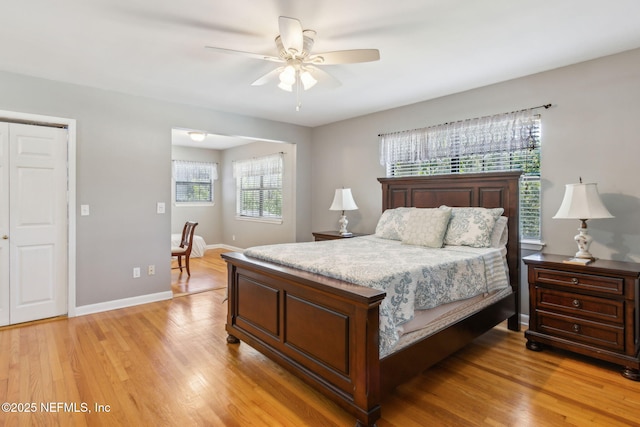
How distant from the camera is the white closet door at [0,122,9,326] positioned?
10.6 feet

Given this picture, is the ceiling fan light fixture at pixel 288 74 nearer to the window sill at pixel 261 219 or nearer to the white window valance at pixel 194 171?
the window sill at pixel 261 219

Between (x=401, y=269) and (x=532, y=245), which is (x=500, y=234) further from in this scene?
(x=401, y=269)

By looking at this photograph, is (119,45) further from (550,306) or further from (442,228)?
(550,306)

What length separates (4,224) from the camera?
328cm

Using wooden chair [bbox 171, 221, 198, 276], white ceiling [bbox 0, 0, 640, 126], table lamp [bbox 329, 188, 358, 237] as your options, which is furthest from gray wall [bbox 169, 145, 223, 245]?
table lamp [bbox 329, 188, 358, 237]

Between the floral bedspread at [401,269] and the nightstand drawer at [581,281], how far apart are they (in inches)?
11.4

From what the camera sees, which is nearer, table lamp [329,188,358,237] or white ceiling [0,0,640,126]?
white ceiling [0,0,640,126]

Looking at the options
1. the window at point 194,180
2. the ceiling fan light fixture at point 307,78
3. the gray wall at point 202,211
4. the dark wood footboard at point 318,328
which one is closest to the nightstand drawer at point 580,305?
the dark wood footboard at point 318,328

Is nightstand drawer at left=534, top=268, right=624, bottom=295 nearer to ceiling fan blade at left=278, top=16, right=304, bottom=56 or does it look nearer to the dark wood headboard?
the dark wood headboard

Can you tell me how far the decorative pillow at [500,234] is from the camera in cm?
314

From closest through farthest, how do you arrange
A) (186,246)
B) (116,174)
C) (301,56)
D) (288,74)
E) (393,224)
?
(301,56), (288,74), (393,224), (116,174), (186,246)

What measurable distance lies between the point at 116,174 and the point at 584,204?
4.50 metres

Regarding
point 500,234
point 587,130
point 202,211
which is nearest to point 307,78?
point 500,234

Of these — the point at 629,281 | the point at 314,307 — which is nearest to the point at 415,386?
the point at 314,307
